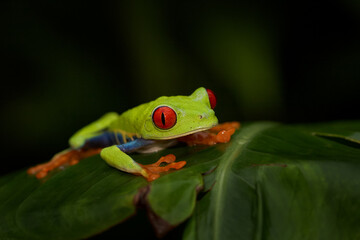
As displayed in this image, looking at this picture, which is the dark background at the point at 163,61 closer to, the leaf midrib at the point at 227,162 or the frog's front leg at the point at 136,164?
the leaf midrib at the point at 227,162

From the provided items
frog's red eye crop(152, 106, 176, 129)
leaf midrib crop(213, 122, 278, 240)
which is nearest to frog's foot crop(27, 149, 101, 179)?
frog's red eye crop(152, 106, 176, 129)

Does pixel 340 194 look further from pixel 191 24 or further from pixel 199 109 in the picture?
pixel 191 24

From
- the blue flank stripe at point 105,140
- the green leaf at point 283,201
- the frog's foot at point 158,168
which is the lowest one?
the green leaf at point 283,201

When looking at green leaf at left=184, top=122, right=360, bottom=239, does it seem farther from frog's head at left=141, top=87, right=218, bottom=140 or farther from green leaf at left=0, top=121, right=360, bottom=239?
frog's head at left=141, top=87, right=218, bottom=140

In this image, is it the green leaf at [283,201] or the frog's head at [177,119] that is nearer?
the green leaf at [283,201]

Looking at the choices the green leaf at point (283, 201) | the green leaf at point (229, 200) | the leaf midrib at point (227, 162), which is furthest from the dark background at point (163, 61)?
the green leaf at point (283, 201)

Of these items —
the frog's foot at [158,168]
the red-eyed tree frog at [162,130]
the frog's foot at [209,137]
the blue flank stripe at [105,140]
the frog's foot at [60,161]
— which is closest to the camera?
the frog's foot at [158,168]
